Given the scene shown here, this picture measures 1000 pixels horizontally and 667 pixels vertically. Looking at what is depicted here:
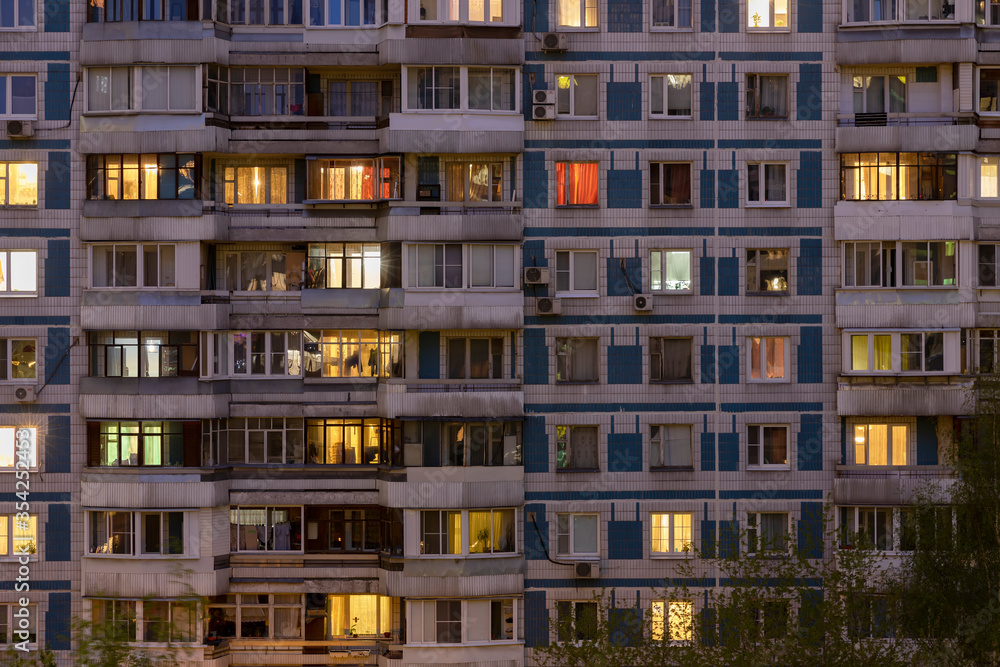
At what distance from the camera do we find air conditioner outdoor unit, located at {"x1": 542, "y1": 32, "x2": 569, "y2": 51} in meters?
32.6

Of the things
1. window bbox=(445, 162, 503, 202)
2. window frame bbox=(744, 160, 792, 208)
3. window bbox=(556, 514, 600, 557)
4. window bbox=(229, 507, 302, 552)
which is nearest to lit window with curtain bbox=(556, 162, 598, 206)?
window bbox=(445, 162, 503, 202)

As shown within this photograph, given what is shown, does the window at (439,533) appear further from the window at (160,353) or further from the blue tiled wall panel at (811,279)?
the blue tiled wall panel at (811,279)

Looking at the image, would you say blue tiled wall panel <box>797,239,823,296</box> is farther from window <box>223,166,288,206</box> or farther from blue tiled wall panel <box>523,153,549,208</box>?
window <box>223,166,288,206</box>

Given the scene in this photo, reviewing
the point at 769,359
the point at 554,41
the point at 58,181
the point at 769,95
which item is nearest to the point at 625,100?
the point at 554,41

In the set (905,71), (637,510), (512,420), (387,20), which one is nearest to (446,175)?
(387,20)

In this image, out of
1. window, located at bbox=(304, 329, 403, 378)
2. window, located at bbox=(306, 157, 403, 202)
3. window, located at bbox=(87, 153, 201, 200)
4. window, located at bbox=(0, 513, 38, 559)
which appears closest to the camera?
window, located at bbox=(87, 153, 201, 200)

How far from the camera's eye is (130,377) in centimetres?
3288

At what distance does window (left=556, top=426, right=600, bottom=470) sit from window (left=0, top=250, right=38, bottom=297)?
702 inches

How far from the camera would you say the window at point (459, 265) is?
32.8 meters

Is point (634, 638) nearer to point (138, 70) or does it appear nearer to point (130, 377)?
point (130, 377)

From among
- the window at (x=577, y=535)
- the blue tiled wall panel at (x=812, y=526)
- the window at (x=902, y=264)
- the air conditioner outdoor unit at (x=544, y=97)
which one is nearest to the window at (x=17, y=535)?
the window at (x=577, y=535)

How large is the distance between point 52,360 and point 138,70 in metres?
9.75

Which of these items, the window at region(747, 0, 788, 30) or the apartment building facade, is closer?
the apartment building facade

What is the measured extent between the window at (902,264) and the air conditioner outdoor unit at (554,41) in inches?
443
